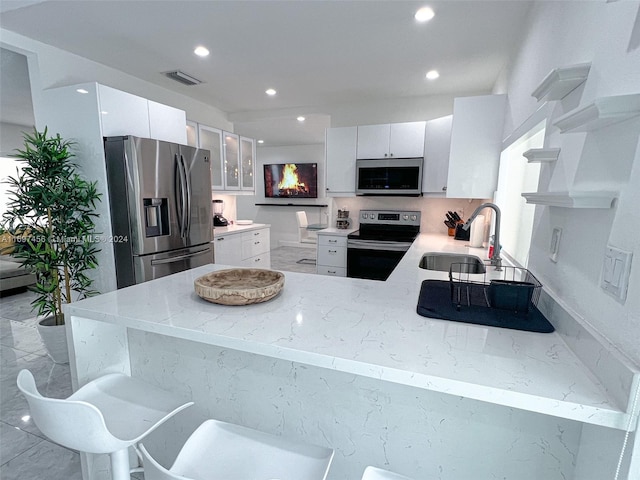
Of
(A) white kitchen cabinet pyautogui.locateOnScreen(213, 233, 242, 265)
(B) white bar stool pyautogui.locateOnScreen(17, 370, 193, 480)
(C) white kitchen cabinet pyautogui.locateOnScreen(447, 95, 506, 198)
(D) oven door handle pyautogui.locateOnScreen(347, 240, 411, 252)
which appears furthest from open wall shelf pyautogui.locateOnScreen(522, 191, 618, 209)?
(A) white kitchen cabinet pyautogui.locateOnScreen(213, 233, 242, 265)

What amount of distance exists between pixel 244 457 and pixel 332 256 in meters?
2.92

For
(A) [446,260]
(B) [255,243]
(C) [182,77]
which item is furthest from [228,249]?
(A) [446,260]

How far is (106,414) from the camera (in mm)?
1034

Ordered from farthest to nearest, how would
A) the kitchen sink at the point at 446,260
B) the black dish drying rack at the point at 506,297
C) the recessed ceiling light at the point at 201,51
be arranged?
the recessed ceiling light at the point at 201,51 < the kitchen sink at the point at 446,260 < the black dish drying rack at the point at 506,297

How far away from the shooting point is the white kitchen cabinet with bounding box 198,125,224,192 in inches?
157

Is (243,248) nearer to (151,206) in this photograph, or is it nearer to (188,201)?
(188,201)

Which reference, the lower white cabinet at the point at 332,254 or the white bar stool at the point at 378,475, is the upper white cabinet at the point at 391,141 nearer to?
the lower white cabinet at the point at 332,254

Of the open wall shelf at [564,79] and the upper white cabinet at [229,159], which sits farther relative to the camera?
the upper white cabinet at [229,159]

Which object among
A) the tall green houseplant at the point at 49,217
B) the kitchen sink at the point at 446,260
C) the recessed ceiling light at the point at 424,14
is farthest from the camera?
the kitchen sink at the point at 446,260

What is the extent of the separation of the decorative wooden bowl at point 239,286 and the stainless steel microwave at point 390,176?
2.47 m

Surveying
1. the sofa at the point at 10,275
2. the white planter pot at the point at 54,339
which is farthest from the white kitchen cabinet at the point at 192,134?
the sofa at the point at 10,275

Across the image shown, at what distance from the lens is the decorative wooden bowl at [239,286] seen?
1.18 metres

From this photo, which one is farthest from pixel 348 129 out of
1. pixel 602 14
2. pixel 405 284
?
pixel 602 14

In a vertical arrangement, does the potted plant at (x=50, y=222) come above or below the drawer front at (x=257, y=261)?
above
